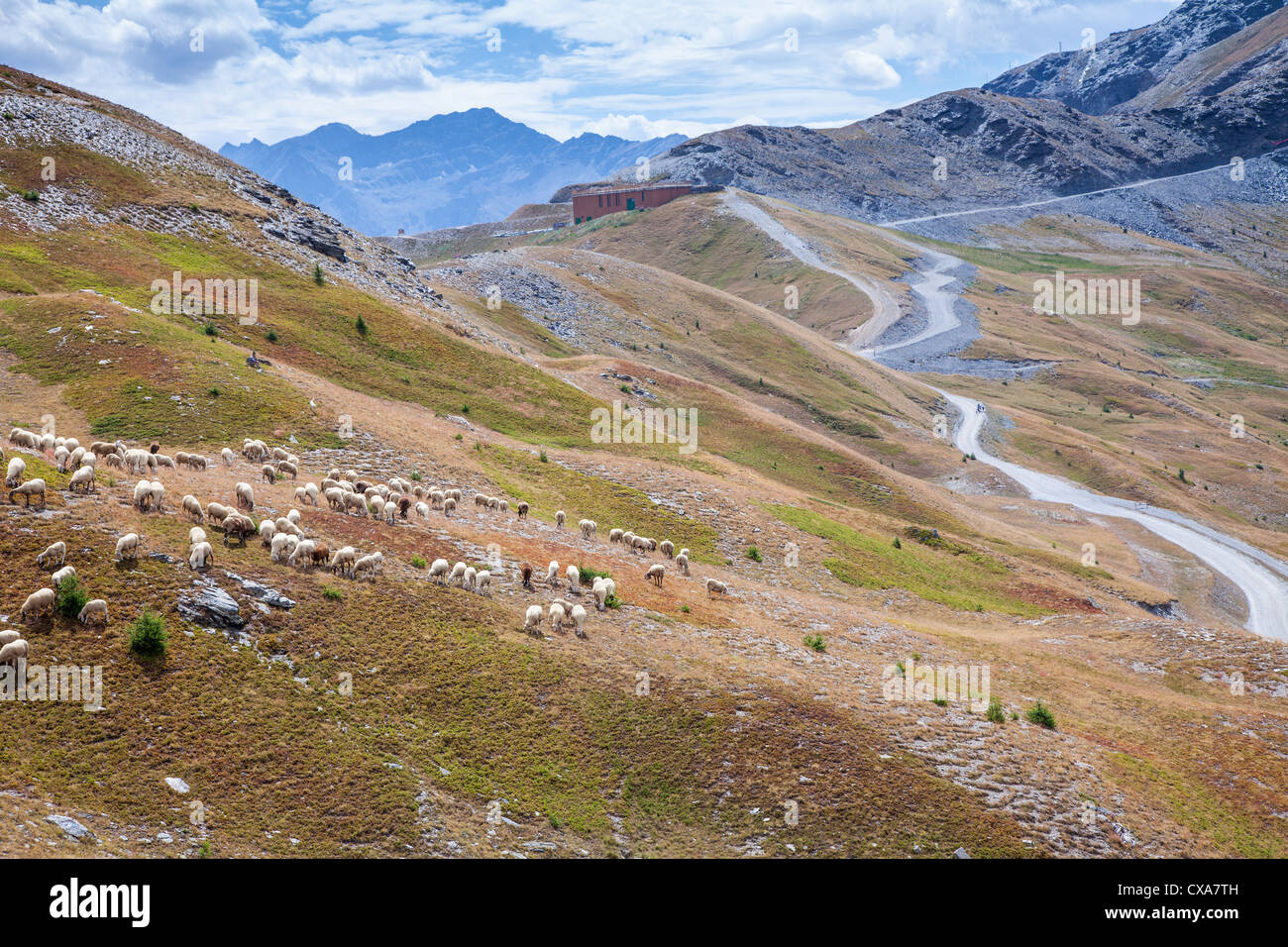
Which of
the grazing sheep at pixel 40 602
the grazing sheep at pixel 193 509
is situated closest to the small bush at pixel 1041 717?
the grazing sheep at pixel 193 509

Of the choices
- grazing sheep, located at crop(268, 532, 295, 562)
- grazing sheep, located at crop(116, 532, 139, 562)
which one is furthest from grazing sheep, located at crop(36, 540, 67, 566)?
grazing sheep, located at crop(268, 532, 295, 562)

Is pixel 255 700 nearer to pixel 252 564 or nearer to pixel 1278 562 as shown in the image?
pixel 252 564

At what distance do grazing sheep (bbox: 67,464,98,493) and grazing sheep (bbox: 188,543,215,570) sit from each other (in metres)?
4.98

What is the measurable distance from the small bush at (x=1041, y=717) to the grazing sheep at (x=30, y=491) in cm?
3220

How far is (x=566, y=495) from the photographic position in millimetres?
44188

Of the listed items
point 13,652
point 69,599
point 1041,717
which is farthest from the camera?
point 1041,717

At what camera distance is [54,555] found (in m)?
20.2

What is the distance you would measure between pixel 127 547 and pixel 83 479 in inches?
169

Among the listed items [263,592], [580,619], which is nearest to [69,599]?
[263,592]

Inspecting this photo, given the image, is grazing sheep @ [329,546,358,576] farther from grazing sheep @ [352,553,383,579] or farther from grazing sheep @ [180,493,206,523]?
grazing sheep @ [180,493,206,523]

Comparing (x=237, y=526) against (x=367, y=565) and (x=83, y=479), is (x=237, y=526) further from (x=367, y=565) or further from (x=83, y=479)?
(x=83, y=479)

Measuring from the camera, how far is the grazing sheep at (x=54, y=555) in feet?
65.6

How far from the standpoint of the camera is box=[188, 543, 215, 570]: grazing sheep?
21.8 m

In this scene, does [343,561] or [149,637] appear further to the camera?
[343,561]
